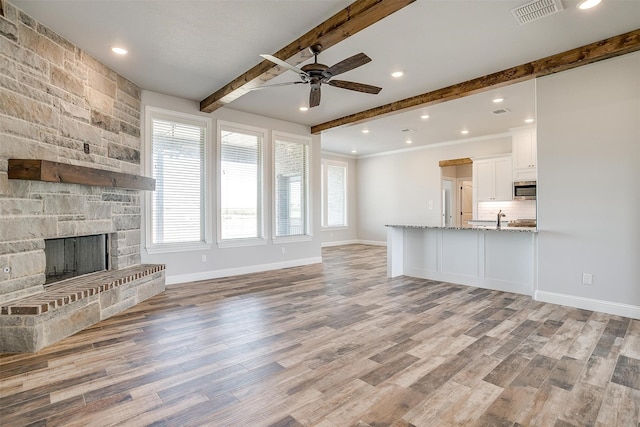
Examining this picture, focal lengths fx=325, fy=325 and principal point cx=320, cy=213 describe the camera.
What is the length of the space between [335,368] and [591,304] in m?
3.29

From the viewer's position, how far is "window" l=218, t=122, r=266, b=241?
18.9 feet

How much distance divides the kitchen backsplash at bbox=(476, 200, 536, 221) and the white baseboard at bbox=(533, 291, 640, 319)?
3824 millimetres

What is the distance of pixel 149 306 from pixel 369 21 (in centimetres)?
394

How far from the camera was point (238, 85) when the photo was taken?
4344mm

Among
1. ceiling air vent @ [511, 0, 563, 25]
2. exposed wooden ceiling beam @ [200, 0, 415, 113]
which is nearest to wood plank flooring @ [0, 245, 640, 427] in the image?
exposed wooden ceiling beam @ [200, 0, 415, 113]

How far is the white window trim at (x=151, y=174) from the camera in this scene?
192 inches

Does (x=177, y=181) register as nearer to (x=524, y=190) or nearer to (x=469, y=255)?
(x=469, y=255)

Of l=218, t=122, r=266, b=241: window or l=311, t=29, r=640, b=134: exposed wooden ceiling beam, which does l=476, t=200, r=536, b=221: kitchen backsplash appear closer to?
l=311, t=29, r=640, b=134: exposed wooden ceiling beam

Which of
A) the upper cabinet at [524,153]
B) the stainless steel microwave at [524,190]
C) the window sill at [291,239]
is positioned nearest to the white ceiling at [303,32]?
the upper cabinet at [524,153]

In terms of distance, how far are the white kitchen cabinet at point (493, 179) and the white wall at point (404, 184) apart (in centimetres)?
28

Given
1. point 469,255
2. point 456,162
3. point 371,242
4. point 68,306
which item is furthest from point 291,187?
point 371,242

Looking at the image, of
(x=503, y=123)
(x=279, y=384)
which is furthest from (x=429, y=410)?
(x=503, y=123)

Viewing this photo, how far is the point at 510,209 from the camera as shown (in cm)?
758

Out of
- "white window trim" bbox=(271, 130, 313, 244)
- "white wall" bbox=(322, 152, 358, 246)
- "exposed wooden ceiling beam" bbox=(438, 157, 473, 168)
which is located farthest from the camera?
"white wall" bbox=(322, 152, 358, 246)
